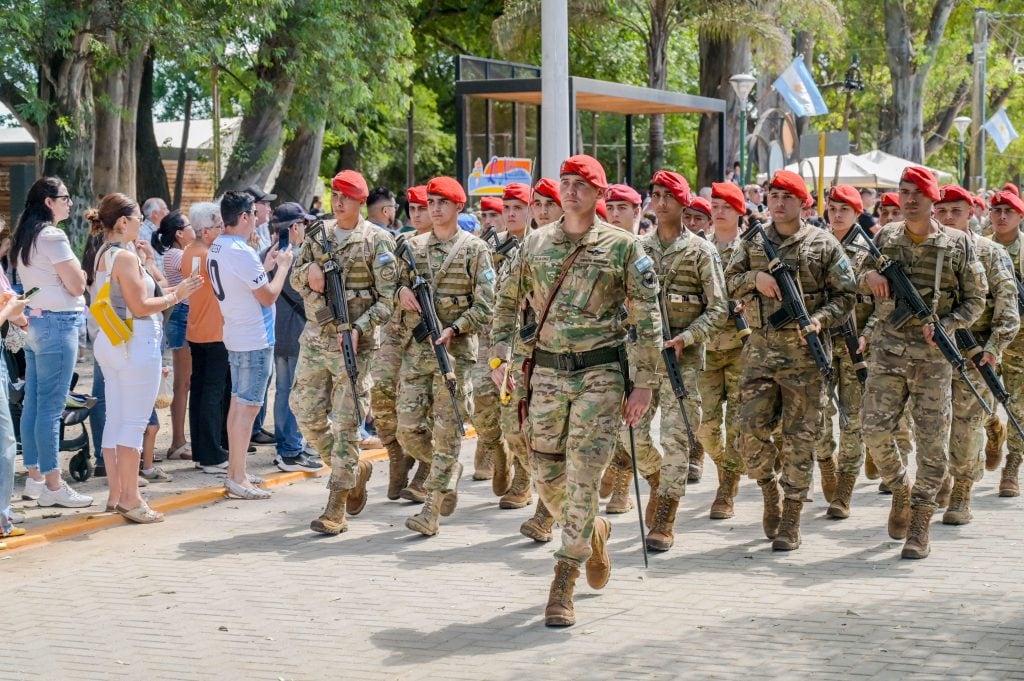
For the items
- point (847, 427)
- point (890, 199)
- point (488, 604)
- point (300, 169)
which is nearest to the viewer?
point (488, 604)

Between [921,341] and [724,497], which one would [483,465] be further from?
[921,341]

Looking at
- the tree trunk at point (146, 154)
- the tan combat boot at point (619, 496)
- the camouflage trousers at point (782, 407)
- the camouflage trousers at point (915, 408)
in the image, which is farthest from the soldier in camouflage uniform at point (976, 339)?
the tree trunk at point (146, 154)

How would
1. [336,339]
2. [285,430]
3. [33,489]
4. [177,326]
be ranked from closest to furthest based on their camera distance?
[336,339], [33,489], [285,430], [177,326]

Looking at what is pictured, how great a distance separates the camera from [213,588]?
7.62 metres

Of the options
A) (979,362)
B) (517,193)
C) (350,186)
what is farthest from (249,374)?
(979,362)

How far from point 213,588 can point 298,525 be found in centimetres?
163

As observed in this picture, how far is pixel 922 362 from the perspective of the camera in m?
8.42

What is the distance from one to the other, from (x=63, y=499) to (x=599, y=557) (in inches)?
160

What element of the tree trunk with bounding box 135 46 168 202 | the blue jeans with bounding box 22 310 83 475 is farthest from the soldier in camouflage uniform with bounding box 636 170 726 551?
the tree trunk with bounding box 135 46 168 202

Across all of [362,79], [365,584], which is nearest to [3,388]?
[365,584]

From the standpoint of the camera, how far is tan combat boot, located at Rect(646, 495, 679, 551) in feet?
27.8

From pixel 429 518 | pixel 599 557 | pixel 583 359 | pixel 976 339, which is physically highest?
pixel 583 359

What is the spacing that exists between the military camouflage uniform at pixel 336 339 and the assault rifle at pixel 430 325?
0.14 meters

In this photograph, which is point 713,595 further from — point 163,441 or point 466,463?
point 163,441
